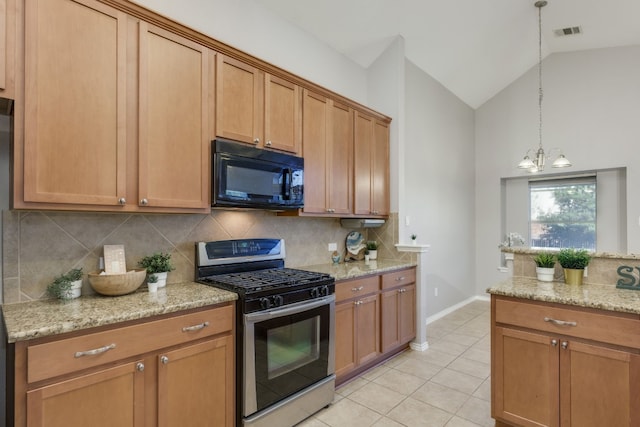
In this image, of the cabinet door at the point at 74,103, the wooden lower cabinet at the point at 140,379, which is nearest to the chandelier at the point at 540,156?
the wooden lower cabinet at the point at 140,379

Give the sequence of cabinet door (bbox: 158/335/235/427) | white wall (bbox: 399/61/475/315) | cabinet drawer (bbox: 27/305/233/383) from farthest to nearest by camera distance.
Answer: white wall (bbox: 399/61/475/315)
cabinet door (bbox: 158/335/235/427)
cabinet drawer (bbox: 27/305/233/383)

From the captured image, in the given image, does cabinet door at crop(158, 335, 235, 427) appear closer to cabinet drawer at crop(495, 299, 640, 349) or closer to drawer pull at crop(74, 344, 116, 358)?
drawer pull at crop(74, 344, 116, 358)

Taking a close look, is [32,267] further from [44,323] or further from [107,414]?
[107,414]

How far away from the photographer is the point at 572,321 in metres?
1.92

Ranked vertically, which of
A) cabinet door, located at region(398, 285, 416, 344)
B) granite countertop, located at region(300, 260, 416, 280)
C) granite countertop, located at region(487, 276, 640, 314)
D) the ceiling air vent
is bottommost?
cabinet door, located at region(398, 285, 416, 344)

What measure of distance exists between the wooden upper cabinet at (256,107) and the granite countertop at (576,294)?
190cm

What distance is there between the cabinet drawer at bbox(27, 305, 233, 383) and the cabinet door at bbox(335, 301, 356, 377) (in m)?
1.08

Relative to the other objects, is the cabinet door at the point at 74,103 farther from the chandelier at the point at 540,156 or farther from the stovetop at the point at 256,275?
the chandelier at the point at 540,156

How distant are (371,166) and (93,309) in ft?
9.15

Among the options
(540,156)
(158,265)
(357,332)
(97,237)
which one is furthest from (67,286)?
(540,156)

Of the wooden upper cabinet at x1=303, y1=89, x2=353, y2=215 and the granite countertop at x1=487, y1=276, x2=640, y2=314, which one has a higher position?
the wooden upper cabinet at x1=303, y1=89, x2=353, y2=215

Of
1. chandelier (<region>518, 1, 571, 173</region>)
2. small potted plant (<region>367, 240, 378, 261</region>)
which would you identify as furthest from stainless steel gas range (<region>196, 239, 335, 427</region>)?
chandelier (<region>518, 1, 571, 173</region>)

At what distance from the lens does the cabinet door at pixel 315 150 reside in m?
2.96

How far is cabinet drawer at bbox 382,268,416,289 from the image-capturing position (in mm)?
3258
